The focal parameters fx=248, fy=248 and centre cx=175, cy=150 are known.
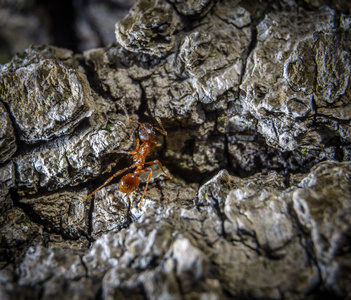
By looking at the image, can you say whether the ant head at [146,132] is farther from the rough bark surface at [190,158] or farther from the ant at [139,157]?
the rough bark surface at [190,158]

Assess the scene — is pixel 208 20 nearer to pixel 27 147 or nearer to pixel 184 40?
pixel 184 40

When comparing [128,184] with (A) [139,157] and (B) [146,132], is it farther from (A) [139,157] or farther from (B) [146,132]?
(B) [146,132]

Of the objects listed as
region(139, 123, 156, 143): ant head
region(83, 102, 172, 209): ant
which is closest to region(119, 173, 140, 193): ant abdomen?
region(83, 102, 172, 209): ant

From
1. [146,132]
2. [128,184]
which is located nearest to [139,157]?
[146,132]

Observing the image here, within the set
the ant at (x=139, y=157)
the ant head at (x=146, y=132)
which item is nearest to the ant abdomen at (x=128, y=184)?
the ant at (x=139, y=157)

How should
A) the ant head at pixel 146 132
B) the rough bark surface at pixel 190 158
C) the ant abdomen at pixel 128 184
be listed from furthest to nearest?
the ant head at pixel 146 132 → the ant abdomen at pixel 128 184 → the rough bark surface at pixel 190 158
